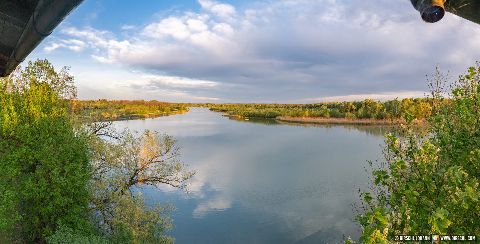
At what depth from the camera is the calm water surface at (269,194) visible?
28.5 metres

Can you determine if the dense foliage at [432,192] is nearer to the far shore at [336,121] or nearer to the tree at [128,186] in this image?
the tree at [128,186]

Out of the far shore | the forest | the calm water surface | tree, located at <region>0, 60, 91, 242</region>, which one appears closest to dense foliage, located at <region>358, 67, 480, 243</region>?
the forest

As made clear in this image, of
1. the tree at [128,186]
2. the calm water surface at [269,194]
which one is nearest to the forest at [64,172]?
the tree at [128,186]

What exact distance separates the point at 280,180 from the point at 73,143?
2338 cm

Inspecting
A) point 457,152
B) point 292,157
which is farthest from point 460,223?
point 292,157

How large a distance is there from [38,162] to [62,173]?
2533mm

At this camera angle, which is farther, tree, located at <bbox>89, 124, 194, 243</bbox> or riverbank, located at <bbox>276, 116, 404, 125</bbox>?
riverbank, located at <bbox>276, 116, 404, 125</bbox>

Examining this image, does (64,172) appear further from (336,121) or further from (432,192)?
(336,121)

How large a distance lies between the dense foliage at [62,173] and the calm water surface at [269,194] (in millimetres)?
5281

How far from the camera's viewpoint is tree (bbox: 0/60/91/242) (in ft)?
81.5

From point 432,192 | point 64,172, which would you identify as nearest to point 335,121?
point 64,172

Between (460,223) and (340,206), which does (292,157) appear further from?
(460,223)

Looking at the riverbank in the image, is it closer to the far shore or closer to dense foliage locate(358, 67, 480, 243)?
the far shore

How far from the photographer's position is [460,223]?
770 cm
